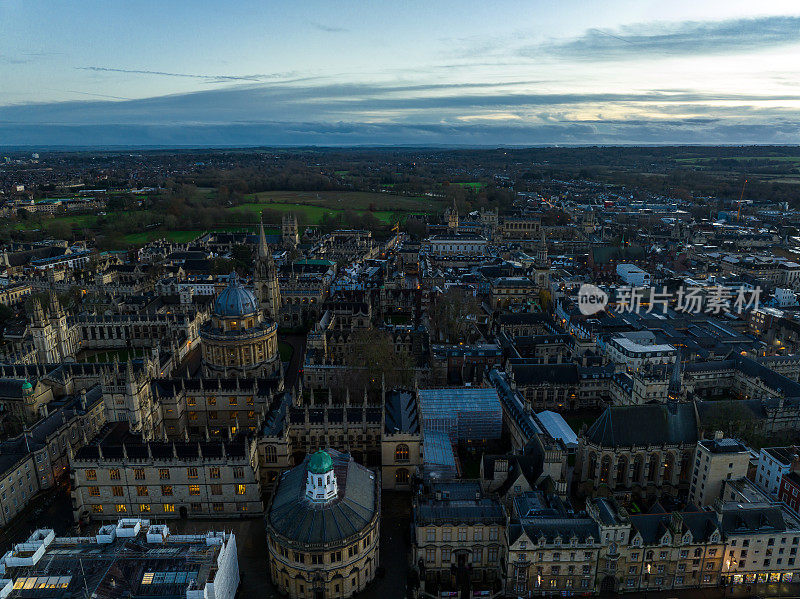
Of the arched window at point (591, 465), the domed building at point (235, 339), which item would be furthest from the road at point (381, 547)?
the domed building at point (235, 339)

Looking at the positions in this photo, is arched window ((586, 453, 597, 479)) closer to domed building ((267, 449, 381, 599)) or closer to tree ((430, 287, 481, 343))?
domed building ((267, 449, 381, 599))

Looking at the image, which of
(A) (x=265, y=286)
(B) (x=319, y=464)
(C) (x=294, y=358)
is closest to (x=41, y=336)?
(A) (x=265, y=286)

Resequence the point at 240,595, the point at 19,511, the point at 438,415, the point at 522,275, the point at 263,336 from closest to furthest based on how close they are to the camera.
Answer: the point at 240,595
the point at 19,511
the point at 438,415
the point at 263,336
the point at 522,275

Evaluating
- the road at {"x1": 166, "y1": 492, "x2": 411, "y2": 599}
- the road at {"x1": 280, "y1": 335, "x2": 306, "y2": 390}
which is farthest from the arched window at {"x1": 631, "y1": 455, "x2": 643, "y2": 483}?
the road at {"x1": 280, "y1": 335, "x2": 306, "y2": 390}

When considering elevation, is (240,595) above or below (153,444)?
→ below

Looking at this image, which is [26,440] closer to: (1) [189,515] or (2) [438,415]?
(1) [189,515]

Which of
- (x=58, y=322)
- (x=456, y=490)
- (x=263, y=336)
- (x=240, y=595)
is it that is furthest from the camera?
(x=58, y=322)

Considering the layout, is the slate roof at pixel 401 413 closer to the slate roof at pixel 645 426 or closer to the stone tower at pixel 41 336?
the slate roof at pixel 645 426

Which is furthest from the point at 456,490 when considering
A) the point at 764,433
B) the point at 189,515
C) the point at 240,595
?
the point at 764,433
